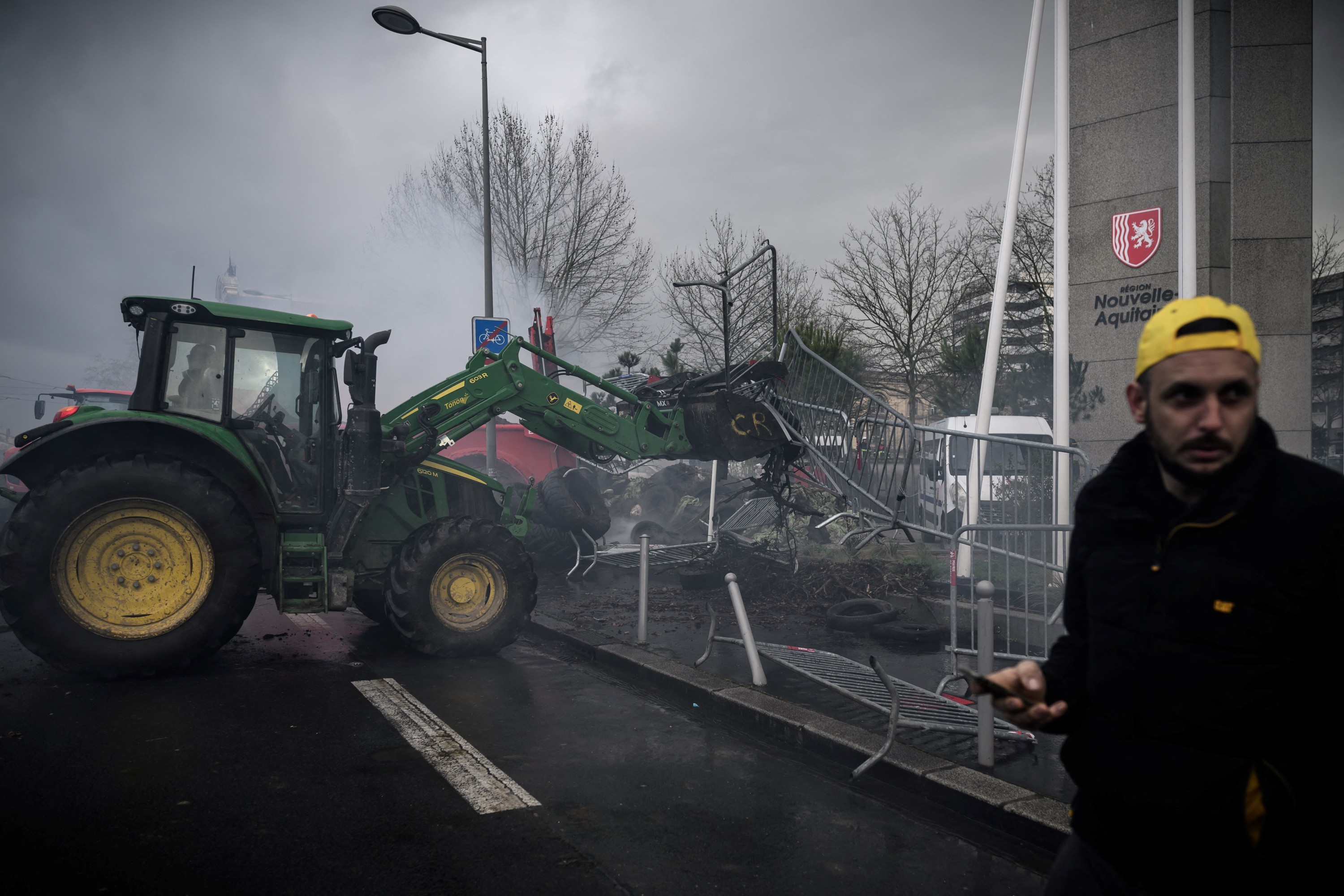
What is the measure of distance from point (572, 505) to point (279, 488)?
441cm

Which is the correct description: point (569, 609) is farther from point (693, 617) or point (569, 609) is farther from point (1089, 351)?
point (1089, 351)

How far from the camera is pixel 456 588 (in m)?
6.79

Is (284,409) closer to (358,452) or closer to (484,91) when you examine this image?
(358,452)

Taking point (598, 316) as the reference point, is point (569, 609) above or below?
below

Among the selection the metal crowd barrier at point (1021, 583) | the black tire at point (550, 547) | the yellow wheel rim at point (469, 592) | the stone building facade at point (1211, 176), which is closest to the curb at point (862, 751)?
the yellow wheel rim at point (469, 592)

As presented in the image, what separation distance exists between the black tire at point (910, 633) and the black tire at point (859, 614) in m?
0.31

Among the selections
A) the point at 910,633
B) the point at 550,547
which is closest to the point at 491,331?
the point at 550,547

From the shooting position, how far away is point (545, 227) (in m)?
26.4

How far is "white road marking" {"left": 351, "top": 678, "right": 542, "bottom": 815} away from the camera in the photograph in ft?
13.0

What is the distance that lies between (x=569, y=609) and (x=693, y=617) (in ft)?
4.41

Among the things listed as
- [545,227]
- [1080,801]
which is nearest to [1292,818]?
[1080,801]

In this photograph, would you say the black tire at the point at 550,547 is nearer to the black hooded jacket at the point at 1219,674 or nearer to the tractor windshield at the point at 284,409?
the tractor windshield at the point at 284,409

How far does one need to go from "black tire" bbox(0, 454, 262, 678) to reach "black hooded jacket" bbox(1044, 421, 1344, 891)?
5.62 metres

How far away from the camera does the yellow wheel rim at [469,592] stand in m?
6.73
